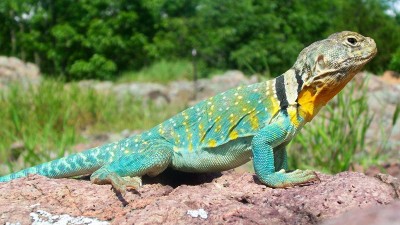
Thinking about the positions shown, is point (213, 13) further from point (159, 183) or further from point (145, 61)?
point (159, 183)

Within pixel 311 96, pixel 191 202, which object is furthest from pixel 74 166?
pixel 311 96

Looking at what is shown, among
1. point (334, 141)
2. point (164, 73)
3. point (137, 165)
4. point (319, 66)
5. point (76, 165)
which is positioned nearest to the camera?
point (319, 66)

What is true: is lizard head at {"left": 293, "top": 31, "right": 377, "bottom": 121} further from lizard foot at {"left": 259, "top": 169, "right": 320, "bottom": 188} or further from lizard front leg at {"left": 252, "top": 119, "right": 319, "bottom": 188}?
lizard foot at {"left": 259, "top": 169, "right": 320, "bottom": 188}

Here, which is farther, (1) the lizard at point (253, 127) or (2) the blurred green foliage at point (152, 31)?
(2) the blurred green foliage at point (152, 31)

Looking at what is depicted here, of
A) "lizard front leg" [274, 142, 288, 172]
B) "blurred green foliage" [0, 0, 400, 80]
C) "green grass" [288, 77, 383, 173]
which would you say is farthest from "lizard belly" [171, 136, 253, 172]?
"blurred green foliage" [0, 0, 400, 80]

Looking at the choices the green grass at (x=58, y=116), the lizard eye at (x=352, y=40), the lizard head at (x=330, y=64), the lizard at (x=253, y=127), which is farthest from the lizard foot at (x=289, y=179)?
the green grass at (x=58, y=116)

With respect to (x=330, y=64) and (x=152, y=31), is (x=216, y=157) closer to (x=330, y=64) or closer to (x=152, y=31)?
(x=330, y=64)

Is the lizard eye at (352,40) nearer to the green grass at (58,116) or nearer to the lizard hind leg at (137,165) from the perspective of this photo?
the lizard hind leg at (137,165)
